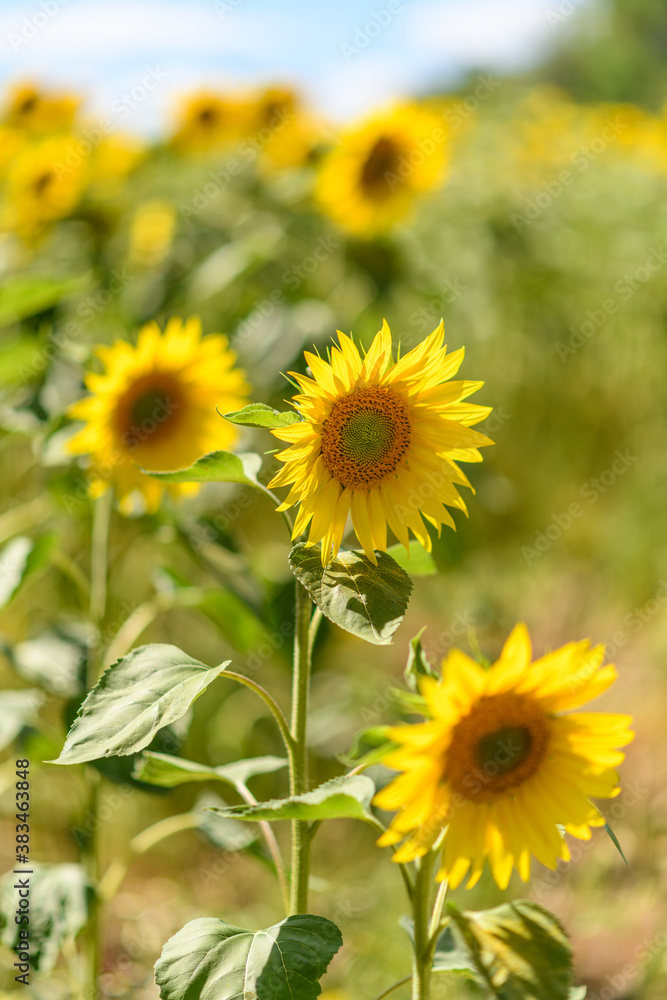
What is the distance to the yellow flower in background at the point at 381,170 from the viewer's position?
1928 millimetres

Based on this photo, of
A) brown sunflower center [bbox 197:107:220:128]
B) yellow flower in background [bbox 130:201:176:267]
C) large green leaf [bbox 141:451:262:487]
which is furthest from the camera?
brown sunflower center [bbox 197:107:220:128]

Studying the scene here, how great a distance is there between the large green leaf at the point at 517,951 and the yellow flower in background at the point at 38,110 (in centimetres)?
201

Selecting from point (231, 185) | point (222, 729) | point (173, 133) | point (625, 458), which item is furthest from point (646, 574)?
point (173, 133)

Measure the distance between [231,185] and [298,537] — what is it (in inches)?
66.7

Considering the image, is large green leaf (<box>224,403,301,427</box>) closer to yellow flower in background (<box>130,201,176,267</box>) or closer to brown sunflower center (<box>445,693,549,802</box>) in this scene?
brown sunflower center (<box>445,693,549,802</box>)

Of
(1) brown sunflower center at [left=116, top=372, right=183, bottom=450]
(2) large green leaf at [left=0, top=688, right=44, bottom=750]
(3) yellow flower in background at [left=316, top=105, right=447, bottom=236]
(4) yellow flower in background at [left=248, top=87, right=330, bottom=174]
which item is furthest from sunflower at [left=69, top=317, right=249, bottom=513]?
(4) yellow flower in background at [left=248, top=87, right=330, bottom=174]

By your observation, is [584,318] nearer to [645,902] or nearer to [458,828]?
[645,902]

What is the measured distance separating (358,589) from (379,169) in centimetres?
162

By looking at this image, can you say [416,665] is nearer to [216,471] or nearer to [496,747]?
[496,747]

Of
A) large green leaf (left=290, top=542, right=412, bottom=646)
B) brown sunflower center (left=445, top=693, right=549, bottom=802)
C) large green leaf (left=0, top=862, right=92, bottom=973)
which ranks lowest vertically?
large green leaf (left=0, top=862, right=92, bottom=973)

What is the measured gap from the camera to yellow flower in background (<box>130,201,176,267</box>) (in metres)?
1.86

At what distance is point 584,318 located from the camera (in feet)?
10.7

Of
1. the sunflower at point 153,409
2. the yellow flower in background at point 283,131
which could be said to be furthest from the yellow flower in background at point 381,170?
the sunflower at point 153,409

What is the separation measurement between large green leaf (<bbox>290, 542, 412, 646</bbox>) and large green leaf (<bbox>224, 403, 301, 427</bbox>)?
8 cm
